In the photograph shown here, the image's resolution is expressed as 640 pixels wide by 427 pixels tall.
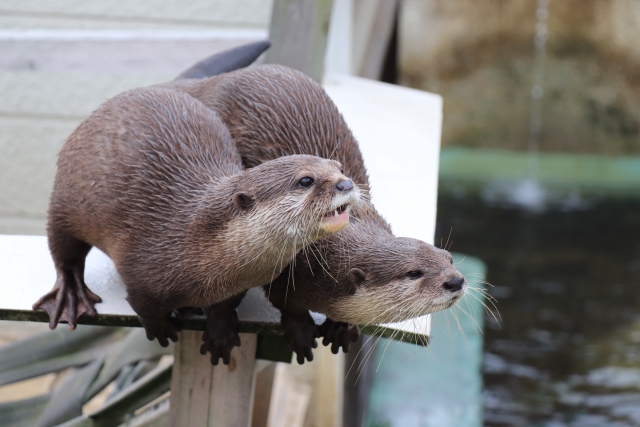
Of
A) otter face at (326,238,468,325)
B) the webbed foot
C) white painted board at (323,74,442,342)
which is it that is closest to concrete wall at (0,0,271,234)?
white painted board at (323,74,442,342)

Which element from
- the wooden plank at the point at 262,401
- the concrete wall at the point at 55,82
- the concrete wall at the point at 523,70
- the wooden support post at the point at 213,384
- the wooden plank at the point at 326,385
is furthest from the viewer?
the concrete wall at the point at 523,70

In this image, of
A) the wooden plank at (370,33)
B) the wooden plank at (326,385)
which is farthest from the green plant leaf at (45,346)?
the wooden plank at (370,33)

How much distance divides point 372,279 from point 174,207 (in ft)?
1.07

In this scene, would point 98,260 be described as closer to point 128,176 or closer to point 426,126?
point 128,176

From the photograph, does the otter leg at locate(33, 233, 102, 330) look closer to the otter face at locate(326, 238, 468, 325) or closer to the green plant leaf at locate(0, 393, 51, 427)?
the otter face at locate(326, 238, 468, 325)

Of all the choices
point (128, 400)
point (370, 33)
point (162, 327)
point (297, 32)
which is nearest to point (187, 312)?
point (162, 327)

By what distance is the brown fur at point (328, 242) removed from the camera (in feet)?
3.84

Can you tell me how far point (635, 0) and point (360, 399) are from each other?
16.5ft

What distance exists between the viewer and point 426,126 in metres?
2.32

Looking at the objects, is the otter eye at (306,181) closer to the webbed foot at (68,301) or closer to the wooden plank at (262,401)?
the webbed foot at (68,301)

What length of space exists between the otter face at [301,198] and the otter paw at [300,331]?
250 millimetres

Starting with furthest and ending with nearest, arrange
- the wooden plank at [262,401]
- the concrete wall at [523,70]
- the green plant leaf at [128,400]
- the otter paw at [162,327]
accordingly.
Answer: the concrete wall at [523,70] < the wooden plank at [262,401] < the green plant leaf at [128,400] < the otter paw at [162,327]

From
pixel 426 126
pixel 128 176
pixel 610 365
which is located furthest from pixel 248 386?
pixel 610 365

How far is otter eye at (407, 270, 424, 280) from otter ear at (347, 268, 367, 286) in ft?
0.23
